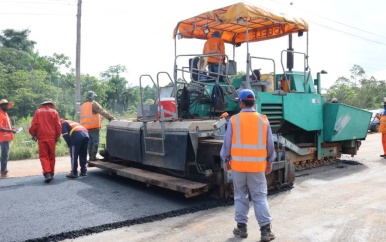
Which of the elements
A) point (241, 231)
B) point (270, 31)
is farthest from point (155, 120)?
point (270, 31)

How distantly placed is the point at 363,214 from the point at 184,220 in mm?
2076

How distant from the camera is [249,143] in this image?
11.7ft

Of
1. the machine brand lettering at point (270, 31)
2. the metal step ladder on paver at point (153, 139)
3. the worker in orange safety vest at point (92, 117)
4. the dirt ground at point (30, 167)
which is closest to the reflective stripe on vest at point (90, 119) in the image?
the worker in orange safety vest at point (92, 117)

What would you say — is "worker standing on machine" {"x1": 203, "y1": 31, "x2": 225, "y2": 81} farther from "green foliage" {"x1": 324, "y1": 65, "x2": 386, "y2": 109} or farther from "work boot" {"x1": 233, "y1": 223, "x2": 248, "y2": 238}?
"green foliage" {"x1": 324, "y1": 65, "x2": 386, "y2": 109}

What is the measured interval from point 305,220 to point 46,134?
14.1 feet

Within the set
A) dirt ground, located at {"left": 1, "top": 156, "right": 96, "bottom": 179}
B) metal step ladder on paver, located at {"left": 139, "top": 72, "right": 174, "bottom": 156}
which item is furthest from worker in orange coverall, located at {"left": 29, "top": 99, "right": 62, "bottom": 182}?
metal step ladder on paver, located at {"left": 139, "top": 72, "right": 174, "bottom": 156}

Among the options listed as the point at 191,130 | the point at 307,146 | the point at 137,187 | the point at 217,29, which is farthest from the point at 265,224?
the point at 217,29

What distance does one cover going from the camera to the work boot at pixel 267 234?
11.3 ft

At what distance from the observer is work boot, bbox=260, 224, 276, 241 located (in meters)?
3.44

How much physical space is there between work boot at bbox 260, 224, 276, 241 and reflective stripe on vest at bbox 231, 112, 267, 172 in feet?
1.76

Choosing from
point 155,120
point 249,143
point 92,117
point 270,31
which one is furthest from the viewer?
point 270,31

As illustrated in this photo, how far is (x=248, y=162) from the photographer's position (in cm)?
354

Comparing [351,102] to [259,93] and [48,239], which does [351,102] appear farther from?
[48,239]

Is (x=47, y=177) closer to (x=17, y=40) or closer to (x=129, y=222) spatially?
(x=129, y=222)
